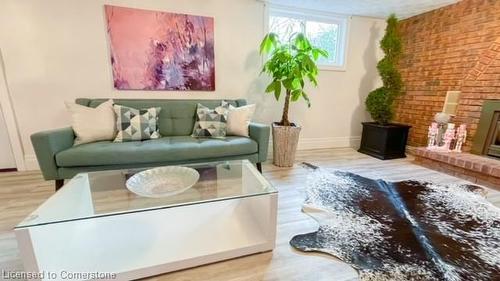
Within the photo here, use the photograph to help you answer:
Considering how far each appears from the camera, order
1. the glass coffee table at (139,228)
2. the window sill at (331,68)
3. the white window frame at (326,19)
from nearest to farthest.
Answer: the glass coffee table at (139,228) < the white window frame at (326,19) < the window sill at (331,68)

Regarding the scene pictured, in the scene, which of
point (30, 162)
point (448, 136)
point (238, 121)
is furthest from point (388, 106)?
point (30, 162)

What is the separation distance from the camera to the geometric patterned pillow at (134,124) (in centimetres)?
226

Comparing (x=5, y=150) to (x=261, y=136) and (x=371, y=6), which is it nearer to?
(x=261, y=136)

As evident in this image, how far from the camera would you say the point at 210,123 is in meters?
2.49

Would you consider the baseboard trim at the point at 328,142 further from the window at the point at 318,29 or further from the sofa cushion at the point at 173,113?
the sofa cushion at the point at 173,113

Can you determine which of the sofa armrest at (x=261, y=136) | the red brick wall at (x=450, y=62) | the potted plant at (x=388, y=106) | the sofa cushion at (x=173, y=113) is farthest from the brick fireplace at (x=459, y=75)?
the sofa cushion at (x=173, y=113)

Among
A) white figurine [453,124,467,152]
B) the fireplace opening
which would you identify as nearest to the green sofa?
white figurine [453,124,467,152]

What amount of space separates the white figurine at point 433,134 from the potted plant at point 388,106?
293mm

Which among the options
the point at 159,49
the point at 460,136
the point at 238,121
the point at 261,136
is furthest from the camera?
the point at 460,136

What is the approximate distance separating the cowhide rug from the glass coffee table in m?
0.38

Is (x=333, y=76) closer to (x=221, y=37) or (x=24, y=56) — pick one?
(x=221, y=37)

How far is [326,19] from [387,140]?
195 cm

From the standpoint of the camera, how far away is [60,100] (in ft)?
8.63

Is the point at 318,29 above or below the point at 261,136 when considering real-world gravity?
above
